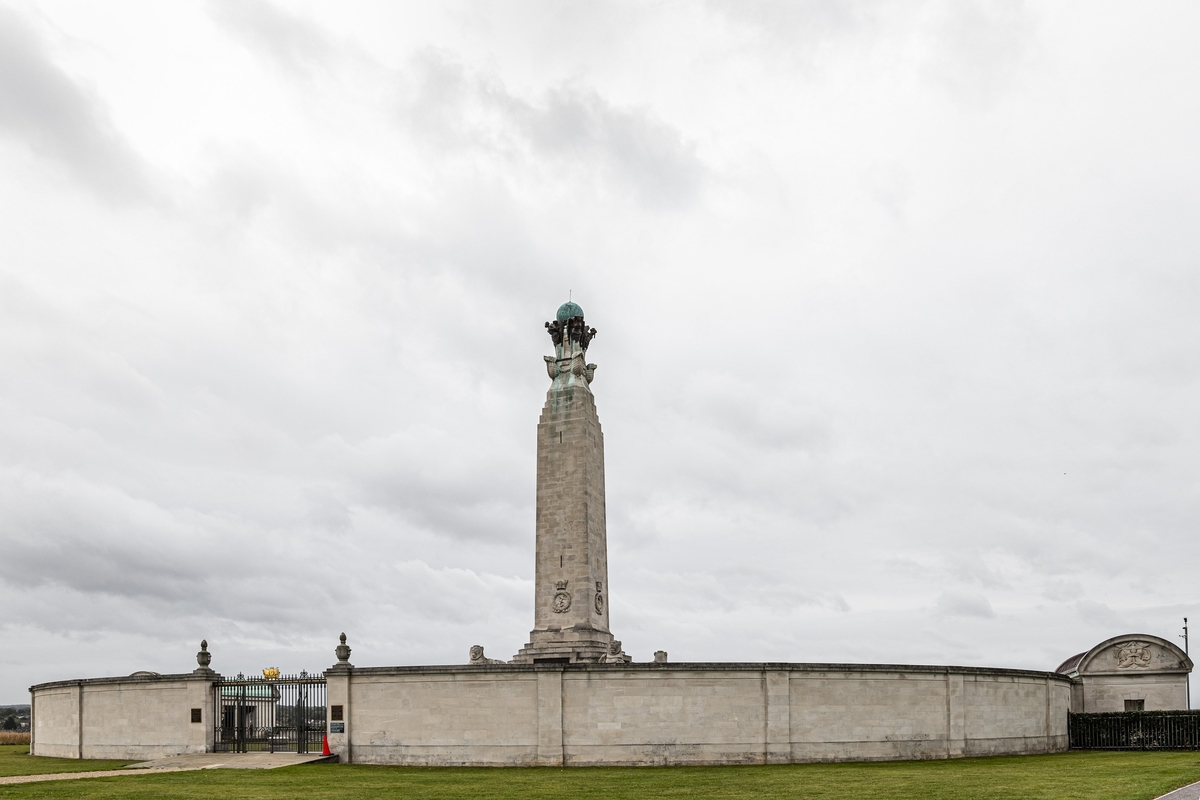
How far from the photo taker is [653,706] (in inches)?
1380

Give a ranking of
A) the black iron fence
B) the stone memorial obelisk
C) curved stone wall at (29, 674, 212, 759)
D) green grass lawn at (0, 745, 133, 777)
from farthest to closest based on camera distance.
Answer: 1. the black iron fence
2. the stone memorial obelisk
3. curved stone wall at (29, 674, 212, 759)
4. green grass lawn at (0, 745, 133, 777)

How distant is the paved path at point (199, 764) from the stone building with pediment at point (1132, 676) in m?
34.4

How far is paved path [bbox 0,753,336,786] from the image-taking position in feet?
105

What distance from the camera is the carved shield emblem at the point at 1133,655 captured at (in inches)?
1917

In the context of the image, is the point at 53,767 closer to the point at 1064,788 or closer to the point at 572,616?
the point at 572,616

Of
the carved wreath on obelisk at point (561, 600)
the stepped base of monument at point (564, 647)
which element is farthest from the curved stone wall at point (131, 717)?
the carved wreath on obelisk at point (561, 600)

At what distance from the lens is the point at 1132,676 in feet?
160

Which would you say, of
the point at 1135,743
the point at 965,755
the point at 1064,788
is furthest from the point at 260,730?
the point at 1135,743

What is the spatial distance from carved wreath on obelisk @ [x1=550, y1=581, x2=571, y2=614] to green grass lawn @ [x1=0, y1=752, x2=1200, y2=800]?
9703 mm

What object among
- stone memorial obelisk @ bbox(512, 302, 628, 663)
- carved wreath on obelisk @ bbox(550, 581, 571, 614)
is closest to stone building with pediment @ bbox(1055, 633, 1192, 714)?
stone memorial obelisk @ bbox(512, 302, 628, 663)

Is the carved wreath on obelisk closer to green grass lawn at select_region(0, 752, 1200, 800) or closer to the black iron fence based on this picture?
green grass lawn at select_region(0, 752, 1200, 800)

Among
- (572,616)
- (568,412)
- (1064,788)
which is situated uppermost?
(568,412)

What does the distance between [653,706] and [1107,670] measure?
85.2 feet

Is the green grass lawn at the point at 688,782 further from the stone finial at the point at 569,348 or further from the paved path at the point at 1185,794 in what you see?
the stone finial at the point at 569,348
